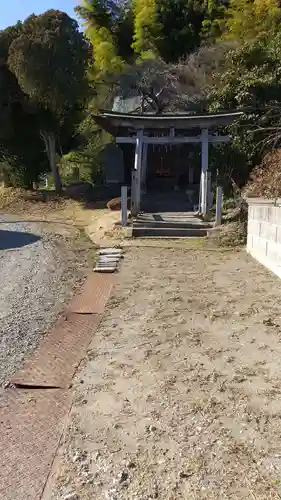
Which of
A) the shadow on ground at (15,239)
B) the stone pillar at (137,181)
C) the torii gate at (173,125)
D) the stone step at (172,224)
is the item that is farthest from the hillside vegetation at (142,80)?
the shadow on ground at (15,239)

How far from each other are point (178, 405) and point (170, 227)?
8472 millimetres

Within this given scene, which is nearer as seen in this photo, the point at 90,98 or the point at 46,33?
the point at 46,33

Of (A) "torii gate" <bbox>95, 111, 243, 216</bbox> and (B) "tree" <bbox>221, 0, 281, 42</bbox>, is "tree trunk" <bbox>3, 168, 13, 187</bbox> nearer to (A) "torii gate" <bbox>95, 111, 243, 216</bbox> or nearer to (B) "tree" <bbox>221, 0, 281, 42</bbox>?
(A) "torii gate" <bbox>95, 111, 243, 216</bbox>

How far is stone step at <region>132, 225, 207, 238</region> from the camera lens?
1123 centimetres

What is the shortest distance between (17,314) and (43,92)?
1181cm

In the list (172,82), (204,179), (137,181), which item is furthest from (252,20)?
(137,181)

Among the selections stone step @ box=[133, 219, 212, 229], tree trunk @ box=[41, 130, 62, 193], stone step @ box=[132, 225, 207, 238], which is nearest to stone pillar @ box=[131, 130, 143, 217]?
stone step @ box=[133, 219, 212, 229]

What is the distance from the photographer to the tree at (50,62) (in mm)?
15156

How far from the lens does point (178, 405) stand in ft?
10.6

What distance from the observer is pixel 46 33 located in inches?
606

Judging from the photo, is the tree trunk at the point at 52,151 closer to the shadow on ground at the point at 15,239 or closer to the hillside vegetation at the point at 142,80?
the hillside vegetation at the point at 142,80

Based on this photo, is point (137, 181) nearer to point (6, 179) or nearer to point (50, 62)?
point (50, 62)

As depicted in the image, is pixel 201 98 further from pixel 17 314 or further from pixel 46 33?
pixel 17 314

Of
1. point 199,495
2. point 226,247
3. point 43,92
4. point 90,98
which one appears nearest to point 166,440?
point 199,495
